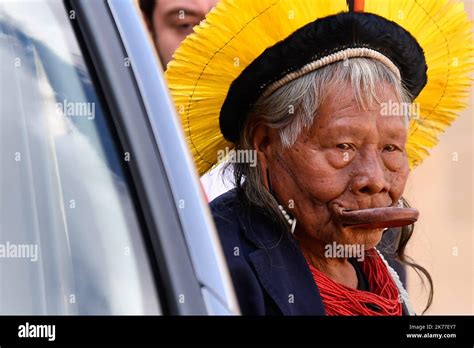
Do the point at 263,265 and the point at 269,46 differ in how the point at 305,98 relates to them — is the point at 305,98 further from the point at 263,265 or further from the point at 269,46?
the point at 263,265

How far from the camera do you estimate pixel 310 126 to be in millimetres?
2572

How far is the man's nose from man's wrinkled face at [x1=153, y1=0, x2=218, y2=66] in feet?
3.42

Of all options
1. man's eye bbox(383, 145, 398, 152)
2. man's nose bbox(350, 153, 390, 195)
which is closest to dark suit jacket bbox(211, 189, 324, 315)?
man's nose bbox(350, 153, 390, 195)

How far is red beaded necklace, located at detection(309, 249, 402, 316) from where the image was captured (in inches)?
102

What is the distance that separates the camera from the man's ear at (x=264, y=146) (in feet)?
8.68

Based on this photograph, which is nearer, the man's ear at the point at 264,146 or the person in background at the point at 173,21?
the man's ear at the point at 264,146

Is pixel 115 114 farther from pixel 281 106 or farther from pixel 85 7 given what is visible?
pixel 281 106

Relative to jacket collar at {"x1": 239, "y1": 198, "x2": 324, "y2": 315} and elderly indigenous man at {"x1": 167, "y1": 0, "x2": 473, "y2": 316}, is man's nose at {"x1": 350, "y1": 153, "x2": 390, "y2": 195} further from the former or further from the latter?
jacket collar at {"x1": 239, "y1": 198, "x2": 324, "y2": 315}
